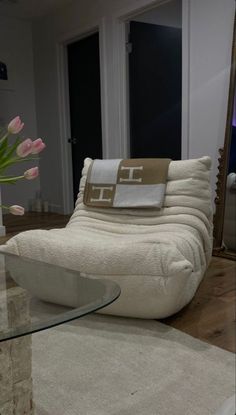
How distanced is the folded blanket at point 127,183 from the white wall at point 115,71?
1047 millimetres

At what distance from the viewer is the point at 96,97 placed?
430 centimetres

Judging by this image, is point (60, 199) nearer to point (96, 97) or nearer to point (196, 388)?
point (96, 97)

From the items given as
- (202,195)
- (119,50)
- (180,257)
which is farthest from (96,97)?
(180,257)

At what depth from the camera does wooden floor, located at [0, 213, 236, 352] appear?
1.56m

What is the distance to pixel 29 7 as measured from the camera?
441cm

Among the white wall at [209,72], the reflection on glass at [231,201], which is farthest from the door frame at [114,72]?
the reflection on glass at [231,201]

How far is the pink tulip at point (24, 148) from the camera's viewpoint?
2.95 ft

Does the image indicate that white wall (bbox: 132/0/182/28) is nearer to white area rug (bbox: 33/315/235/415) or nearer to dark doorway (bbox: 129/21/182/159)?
dark doorway (bbox: 129/21/182/159)

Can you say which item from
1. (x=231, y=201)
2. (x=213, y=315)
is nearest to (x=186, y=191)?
(x=213, y=315)

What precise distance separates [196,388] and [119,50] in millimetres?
3358

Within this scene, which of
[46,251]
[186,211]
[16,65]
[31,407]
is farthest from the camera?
[16,65]

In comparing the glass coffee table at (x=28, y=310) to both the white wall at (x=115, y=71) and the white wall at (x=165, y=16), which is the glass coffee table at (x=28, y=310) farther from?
the white wall at (x=165, y=16)

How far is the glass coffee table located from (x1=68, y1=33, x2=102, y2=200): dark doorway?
3.35 m

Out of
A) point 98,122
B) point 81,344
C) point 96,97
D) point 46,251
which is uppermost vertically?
point 96,97
